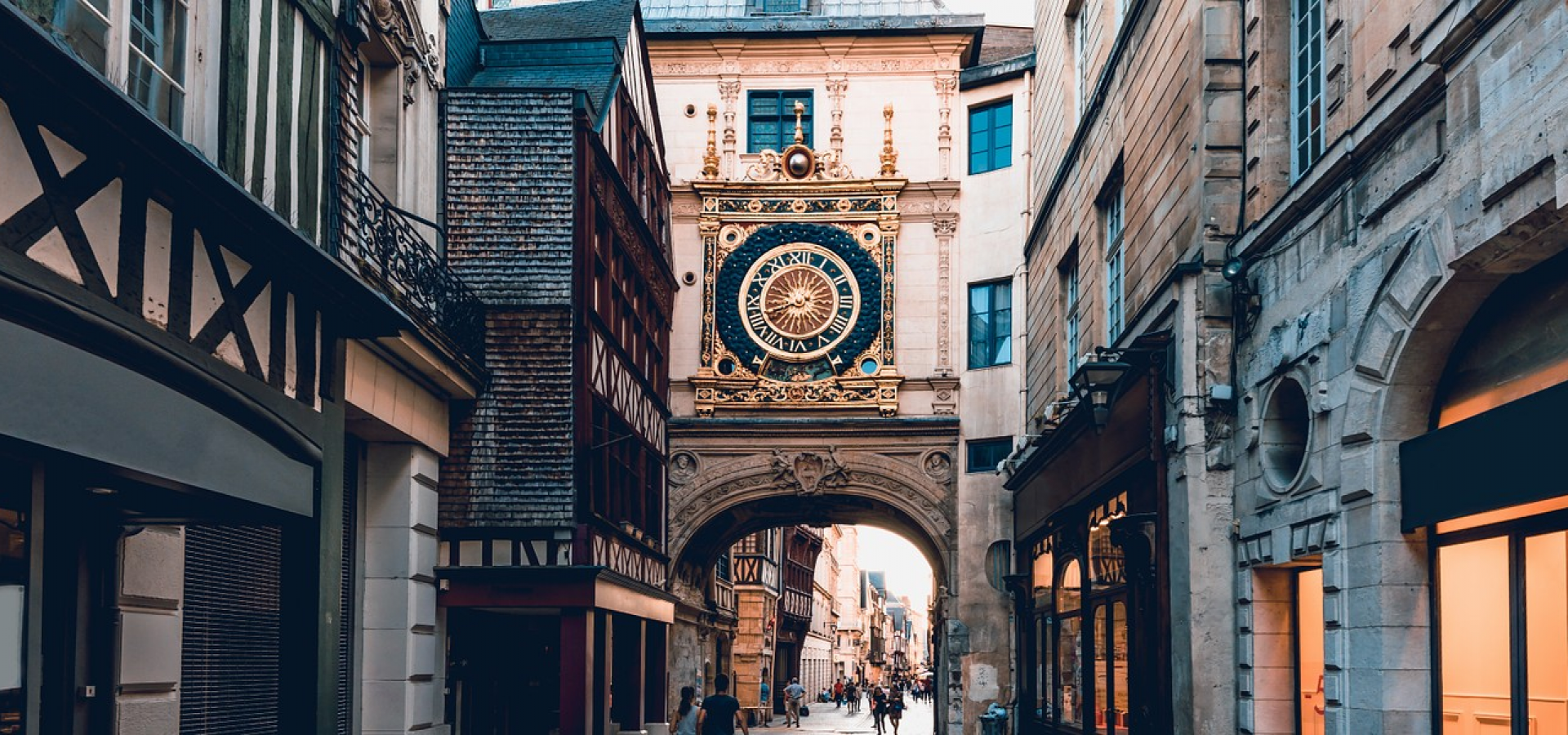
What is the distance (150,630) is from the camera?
906 centimetres

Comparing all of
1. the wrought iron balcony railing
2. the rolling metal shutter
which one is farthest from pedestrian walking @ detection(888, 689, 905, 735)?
the rolling metal shutter

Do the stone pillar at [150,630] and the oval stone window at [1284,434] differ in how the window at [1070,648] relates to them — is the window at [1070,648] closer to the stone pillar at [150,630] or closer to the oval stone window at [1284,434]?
the oval stone window at [1284,434]

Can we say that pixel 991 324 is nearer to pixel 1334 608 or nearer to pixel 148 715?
pixel 1334 608

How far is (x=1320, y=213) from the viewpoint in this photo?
415 inches

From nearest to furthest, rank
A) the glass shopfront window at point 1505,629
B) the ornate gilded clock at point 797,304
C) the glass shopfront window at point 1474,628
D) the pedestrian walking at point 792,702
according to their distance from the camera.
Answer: the glass shopfront window at point 1505,629
the glass shopfront window at point 1474,628
the ornate gilded clock at point 797,304
the pedestrian walking at point 792,702

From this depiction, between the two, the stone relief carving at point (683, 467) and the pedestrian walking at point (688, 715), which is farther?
the stone relief carving at point (683, 467)

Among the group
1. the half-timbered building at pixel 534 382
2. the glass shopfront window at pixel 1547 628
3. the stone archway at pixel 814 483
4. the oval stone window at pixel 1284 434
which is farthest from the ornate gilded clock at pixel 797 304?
the glass shopfront window at pixel 1547 628

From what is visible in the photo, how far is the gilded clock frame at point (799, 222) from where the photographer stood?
2914 centimetres

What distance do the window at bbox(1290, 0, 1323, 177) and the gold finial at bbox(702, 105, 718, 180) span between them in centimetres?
1812

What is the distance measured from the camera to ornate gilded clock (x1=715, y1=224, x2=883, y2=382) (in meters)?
29.3

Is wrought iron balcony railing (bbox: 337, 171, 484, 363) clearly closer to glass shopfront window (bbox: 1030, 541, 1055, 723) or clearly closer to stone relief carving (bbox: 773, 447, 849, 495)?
glass shopfront window (bbox: 1030, 541, 1055, 723)

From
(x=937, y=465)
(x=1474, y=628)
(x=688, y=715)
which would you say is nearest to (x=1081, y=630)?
(x=688, y=715)

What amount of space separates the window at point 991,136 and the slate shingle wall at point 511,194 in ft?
42.3

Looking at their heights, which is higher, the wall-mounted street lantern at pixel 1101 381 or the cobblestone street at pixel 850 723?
the wall-mounted street lantern at pixel 1101 381
